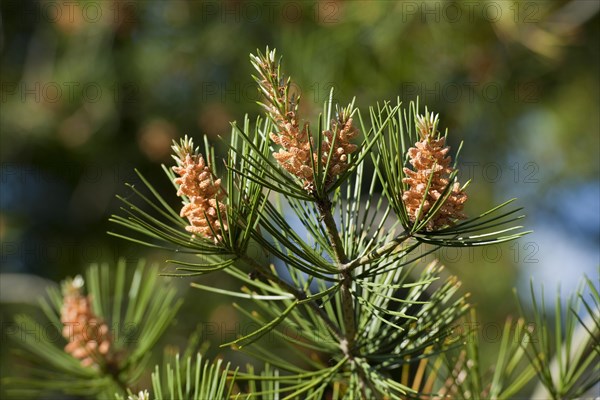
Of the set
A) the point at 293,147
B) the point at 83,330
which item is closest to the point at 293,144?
the point at 293,147

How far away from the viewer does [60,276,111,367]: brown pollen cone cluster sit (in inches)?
26.3

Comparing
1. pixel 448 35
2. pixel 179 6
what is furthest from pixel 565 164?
pixel 179 6

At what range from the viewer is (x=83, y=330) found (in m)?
0.67

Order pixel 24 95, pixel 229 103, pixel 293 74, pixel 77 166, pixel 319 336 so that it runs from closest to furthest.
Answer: pixel 319 336 → pixel 293 74 → pixel 229 103 → pixel 24 95 → pixel 77 166

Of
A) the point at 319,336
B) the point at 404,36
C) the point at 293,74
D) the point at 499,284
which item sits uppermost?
the point at 404,36

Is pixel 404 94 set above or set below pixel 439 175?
above

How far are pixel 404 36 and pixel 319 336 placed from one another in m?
1.13

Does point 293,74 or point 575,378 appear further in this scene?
point 293,74

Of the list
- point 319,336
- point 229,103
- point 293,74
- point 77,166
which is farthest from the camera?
point 77,166

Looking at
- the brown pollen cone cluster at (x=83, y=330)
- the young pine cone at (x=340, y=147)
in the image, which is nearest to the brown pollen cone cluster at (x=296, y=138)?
the young pine cone at (x=340, y=147)

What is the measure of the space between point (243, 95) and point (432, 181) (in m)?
1.53

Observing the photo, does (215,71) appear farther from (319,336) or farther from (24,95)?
(319,336)

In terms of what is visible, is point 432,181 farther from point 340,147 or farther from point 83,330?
point 83,330

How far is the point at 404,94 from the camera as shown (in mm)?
1577
